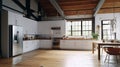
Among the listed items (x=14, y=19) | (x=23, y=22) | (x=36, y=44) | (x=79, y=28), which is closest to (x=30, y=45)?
(x=36, y=44)

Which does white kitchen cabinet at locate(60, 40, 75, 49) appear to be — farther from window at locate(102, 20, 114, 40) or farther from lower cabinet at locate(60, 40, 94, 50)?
window at locate(102, 20, 114, 40)

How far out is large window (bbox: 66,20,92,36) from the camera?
9.96 metres

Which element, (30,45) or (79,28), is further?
(79,28)

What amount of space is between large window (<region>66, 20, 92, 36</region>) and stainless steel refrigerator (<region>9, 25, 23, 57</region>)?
14.9 feet

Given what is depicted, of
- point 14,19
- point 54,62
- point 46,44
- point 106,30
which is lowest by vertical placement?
point 54,62

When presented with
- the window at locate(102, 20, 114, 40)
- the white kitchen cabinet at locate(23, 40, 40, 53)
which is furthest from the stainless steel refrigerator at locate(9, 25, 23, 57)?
the window at locate(102, 20, 114, 40)

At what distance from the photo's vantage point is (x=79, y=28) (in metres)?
10.2

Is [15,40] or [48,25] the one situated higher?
[48,25]

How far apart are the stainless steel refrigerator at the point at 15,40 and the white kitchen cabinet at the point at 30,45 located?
32.2 inches

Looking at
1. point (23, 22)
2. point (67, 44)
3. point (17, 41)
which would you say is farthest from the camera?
point (67, 44)

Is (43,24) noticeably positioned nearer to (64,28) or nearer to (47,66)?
(64,28)

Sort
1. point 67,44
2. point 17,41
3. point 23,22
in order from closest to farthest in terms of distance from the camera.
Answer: point 17,41, point 23,22, point 67,44

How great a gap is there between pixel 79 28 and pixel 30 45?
423 centimetres

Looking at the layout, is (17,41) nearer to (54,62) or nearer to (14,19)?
(14,19)
